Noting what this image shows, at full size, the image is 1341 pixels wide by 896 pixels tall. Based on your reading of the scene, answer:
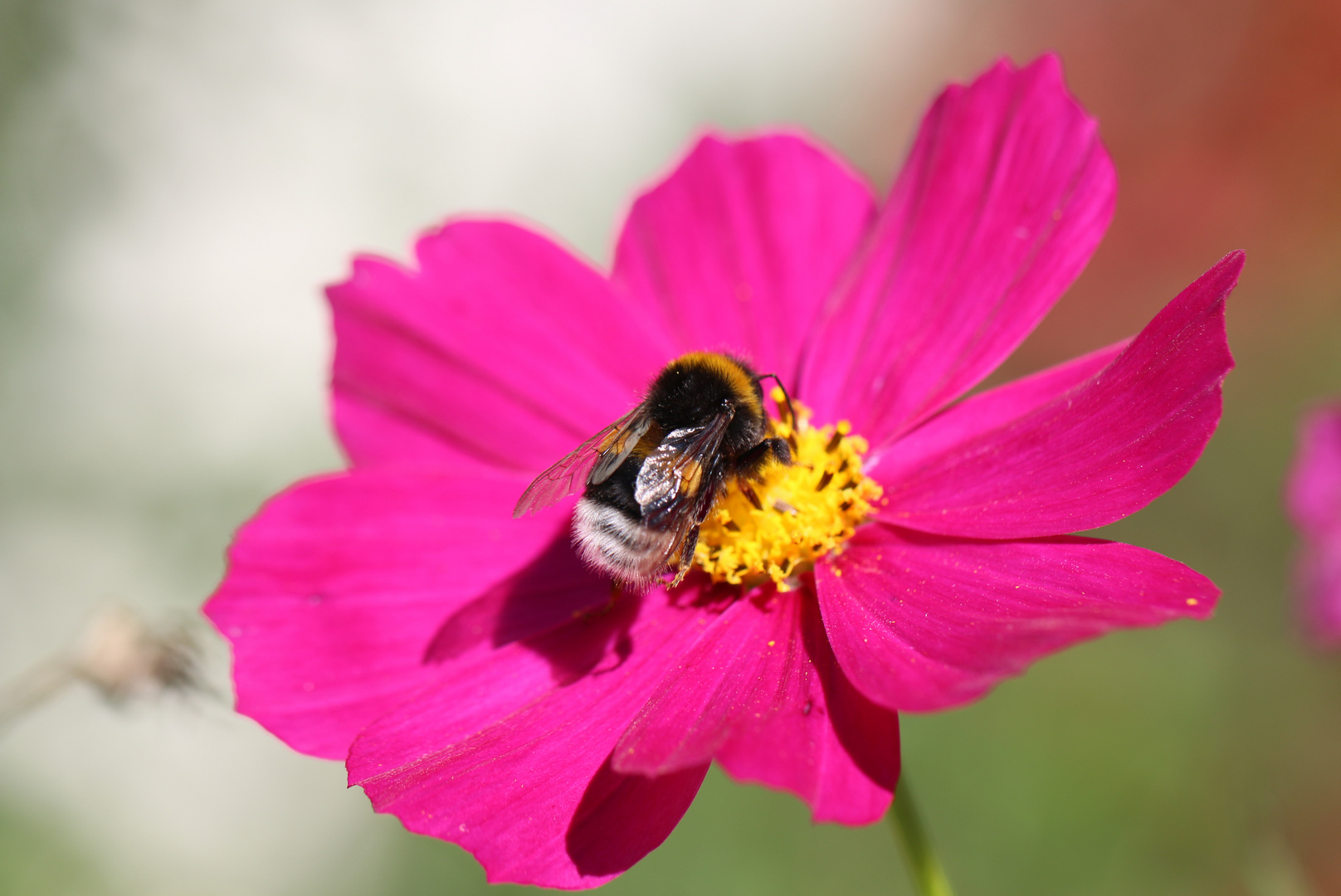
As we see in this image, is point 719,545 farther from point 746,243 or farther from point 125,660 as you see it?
point 125,660

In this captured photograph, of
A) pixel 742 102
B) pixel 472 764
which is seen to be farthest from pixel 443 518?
pixel 742 102

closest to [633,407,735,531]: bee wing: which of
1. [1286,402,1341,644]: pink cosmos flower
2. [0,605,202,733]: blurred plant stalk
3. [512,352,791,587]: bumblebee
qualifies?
[512,352,791,587]: bumblebee

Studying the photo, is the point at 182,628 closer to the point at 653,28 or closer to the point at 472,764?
the point at 472,764

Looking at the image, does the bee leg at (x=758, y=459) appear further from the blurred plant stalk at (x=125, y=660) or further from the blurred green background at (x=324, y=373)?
the blurred green background at (x=324, y=373)

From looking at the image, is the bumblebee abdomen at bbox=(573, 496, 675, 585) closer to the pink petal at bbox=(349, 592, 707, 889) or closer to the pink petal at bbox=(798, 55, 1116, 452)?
the pink petal at bbox=(349, 592, 707, 889)

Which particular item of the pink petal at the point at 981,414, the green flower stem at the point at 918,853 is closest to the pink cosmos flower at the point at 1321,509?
the pink petal at the point at 981,414

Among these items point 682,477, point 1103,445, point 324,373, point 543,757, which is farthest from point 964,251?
point 324,373

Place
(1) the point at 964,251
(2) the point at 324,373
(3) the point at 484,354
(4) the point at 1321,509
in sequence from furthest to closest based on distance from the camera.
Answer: (2) the point at 324,373
(4) the point at 1321,509
(3) the point at 484,354
(1) the point at 964,251

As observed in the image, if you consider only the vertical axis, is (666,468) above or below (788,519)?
above
